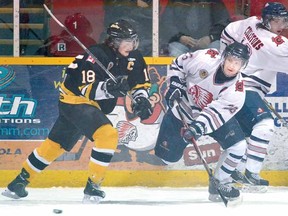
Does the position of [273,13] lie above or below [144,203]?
above

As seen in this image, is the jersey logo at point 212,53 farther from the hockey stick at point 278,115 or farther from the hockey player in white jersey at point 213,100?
the hockey stick at point 278,115

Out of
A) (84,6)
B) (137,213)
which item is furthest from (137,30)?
(137,213)

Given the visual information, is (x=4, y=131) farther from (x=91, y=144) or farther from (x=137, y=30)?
(x=137, y=30)

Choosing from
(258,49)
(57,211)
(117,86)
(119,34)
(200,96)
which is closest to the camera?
(57,211)

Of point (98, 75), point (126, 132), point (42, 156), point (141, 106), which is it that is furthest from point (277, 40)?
point (42, 156)

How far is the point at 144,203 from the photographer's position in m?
7.23

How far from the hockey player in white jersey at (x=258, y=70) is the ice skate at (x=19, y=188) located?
1437mm

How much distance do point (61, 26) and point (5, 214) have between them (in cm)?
166

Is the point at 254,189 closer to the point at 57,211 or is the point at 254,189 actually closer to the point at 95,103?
the point at 95,103

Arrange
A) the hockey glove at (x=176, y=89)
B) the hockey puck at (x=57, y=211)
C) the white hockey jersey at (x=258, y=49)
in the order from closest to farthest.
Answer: the hockey puck at (x=57, y=211), the hockey glove at (x=176, y=89), the white hockey jersey at (x=258, y=49)

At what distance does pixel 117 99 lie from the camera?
25.6ft

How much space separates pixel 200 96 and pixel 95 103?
0.67 metres

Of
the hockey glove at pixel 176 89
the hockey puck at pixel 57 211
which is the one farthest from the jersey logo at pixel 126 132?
the hockey puck at pixel 57 211

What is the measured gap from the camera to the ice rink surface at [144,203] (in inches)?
266
